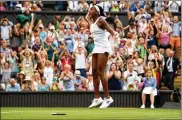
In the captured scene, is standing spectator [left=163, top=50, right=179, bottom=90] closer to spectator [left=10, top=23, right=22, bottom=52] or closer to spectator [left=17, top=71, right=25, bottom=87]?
spectator [left=17, top=71, right=25, bottom=87]

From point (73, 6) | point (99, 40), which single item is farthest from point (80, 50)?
point (99, 40)

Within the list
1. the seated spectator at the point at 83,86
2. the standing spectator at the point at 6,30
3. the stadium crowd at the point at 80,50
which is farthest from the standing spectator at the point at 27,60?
the seated spectator at the point at 83,86

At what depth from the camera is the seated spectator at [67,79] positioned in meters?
20.5

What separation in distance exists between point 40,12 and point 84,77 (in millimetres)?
4330

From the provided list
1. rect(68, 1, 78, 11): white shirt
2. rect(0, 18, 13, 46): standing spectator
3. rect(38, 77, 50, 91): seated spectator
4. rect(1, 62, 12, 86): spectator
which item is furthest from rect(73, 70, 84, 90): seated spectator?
rect(68, 1, 78, 11): white shirt

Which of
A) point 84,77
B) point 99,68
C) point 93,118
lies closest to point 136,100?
point 84,77

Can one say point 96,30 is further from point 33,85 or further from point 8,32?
point 8,32

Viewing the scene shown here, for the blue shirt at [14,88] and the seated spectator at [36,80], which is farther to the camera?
the seated spectator at [36,80]

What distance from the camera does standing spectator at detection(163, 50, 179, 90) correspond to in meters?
21.2

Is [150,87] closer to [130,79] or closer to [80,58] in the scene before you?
[130,79]

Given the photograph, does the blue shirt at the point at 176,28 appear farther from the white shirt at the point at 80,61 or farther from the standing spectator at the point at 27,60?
the standing spectator at the point at 27,60

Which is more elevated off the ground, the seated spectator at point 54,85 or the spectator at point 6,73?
the spectator at point 6,73

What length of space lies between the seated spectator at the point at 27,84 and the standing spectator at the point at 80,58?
1.63m

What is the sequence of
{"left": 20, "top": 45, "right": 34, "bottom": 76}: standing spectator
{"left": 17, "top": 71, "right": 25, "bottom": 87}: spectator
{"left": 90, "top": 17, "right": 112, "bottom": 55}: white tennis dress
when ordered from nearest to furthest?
{"left": 90, "top": 17, "right": 112, "bottom": 55}: white tennis dress → {"left": 17, "top": 71, "right": 25, "bottom": 87}: spectator → {"left": 20, "top": 45, "right": 34, "bottom": 76}: standing spectator
